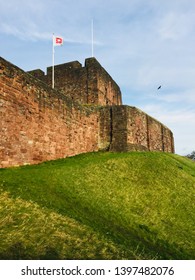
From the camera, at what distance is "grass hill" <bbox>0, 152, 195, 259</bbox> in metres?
6.91

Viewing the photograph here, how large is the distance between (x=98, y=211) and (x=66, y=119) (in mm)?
8608

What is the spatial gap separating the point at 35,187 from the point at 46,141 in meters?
5.70

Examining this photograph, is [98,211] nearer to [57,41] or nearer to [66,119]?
[66,119]

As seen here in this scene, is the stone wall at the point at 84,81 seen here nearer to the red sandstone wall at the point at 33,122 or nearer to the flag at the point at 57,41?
the flag at the point at 57,41

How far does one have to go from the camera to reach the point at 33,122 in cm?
1470

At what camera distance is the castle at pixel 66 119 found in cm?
1320

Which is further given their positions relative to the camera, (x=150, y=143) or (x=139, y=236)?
(x=150, y=143)

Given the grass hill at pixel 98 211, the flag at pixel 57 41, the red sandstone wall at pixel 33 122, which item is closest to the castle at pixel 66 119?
the red sandstone wall at pixel 33 122

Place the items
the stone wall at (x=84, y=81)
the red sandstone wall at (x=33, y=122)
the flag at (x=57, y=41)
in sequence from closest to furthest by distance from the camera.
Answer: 1. the red sandstone wall at (x=33, y=122)
2. the flag at (x=57, y=41)
3. the stone wall at (x=84, y=81)

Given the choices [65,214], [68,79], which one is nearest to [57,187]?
[65,214]

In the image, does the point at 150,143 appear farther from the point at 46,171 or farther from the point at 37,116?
the point at 46,171

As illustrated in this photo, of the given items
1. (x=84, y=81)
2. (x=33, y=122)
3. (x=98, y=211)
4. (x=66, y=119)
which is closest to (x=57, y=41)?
(x=84, y=81)

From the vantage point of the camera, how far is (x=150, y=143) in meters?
26.0

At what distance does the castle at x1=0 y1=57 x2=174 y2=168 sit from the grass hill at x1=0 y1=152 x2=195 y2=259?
1378 millimetres
